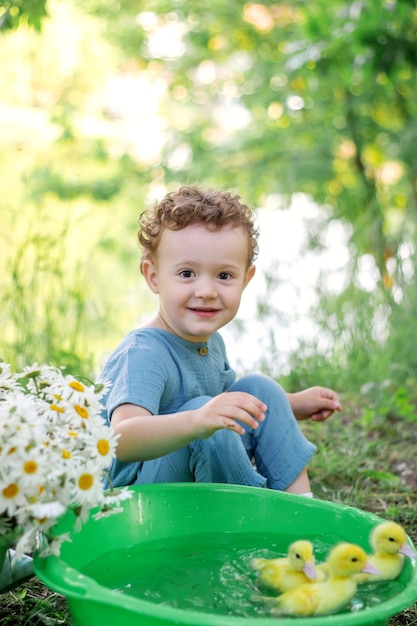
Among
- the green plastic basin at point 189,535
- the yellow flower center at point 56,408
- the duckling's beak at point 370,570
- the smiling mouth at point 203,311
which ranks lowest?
the green plastic basin at point 189,535

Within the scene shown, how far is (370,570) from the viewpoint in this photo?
1301mm

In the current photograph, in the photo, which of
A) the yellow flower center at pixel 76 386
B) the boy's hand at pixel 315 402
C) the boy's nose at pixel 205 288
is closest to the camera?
the yellow flower center at pixel 76 386

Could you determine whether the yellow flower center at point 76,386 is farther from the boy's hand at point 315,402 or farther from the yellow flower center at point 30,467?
the boy's hand at point 315,402

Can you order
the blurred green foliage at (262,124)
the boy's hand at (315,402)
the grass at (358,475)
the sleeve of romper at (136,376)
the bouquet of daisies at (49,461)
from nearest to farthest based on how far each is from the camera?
the bouquet of daisies at (49,461), the grass at (358,475), the sleeve of romper at (136,376), the boy's hand at (315,402), the blurred green foliage at (262,124)

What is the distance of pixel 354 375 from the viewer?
3510 millimetres

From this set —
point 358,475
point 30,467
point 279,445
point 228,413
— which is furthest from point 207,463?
point 358,475

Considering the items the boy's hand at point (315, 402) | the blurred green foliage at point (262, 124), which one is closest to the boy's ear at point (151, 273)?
the boy's hand at point (315, 402)

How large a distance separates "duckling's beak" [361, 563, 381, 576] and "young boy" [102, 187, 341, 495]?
18.1 inches

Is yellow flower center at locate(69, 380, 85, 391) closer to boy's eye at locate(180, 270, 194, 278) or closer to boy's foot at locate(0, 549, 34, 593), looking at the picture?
boy's foot at locate(0, 549, 34, 593)

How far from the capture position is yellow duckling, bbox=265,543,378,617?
1.23m

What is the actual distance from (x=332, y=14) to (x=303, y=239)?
4.16ft

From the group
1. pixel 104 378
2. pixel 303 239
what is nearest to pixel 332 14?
pixel 303 239

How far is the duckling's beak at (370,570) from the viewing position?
1.29m

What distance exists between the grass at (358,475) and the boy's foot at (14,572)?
11cm
